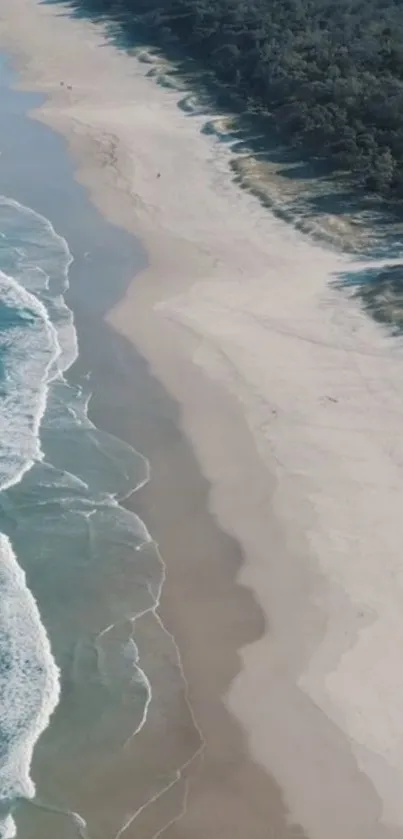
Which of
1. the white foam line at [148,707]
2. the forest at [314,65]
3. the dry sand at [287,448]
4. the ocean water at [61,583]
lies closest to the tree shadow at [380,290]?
the dry sand at [287,448]

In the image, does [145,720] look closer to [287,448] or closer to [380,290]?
[287,448]

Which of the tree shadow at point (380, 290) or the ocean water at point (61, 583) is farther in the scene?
the tree shadow at point (380, 290)

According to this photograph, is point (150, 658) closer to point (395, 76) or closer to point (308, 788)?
point (308, 788)

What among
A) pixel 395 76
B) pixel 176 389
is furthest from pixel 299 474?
pixel 395 76

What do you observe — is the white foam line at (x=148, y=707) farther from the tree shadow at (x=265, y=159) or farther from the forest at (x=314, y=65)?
the forest at (x=314, y=65)

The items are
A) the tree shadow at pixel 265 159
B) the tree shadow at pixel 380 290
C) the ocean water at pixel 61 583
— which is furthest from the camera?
the tree shadow at pixel 265 159

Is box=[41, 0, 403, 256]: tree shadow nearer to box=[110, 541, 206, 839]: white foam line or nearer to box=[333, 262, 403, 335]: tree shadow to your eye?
box=[333, 262, 403, 335]: tree shadow

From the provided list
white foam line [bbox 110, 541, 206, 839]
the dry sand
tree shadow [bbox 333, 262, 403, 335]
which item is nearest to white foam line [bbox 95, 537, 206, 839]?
white foam line [bbox 110, 541, 206, 839]
